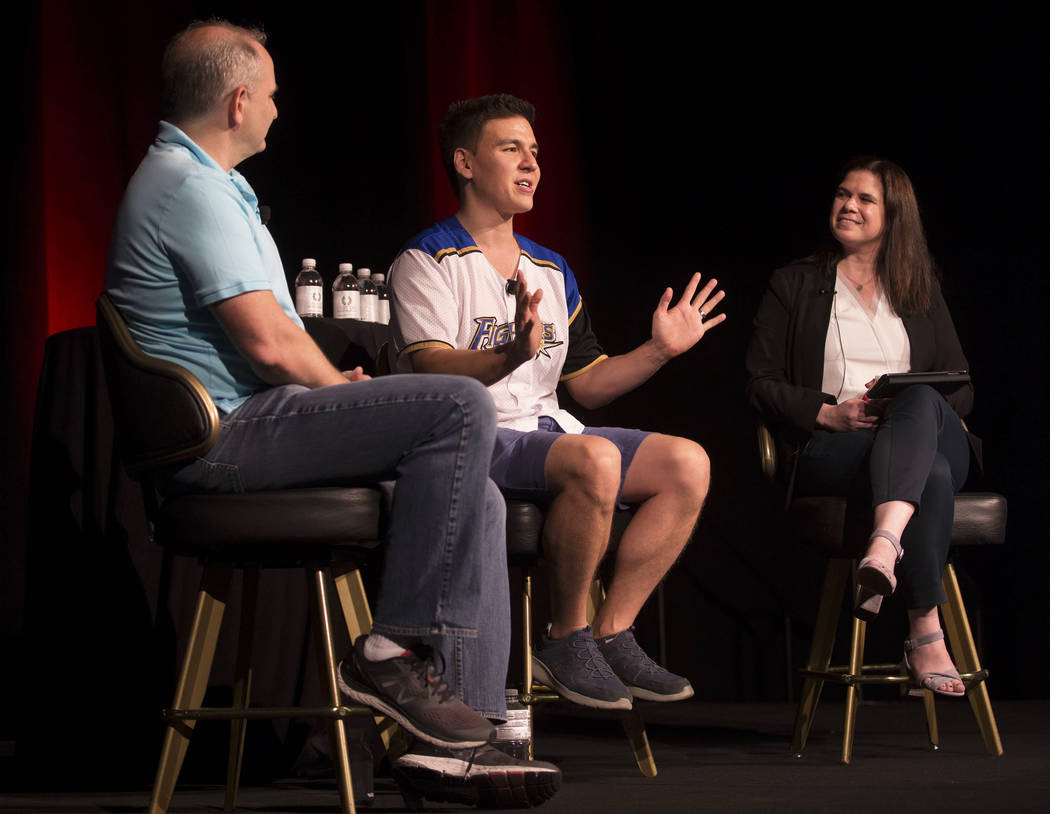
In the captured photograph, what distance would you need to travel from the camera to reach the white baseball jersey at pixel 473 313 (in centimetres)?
231

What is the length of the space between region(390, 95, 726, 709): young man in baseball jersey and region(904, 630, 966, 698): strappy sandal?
22.7 inches

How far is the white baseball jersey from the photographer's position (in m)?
2.31

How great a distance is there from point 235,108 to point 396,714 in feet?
3.15

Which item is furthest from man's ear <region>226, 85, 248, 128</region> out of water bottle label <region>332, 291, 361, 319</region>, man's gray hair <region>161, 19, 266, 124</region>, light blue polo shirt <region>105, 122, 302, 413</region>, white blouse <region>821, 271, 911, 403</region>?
white blouse <region>821, 271, 911, 403</region>

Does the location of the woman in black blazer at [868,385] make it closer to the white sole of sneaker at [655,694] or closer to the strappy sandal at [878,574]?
the strappy sandal at [878,574]

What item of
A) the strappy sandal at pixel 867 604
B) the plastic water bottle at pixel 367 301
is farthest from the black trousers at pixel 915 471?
the plastic water bottle at pixel 367 301

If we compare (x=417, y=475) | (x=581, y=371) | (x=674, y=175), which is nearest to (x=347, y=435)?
(x=417, y=475)

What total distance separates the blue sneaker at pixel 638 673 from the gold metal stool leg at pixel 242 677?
1.94 ft

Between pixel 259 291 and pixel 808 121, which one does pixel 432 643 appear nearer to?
pixel 259 291

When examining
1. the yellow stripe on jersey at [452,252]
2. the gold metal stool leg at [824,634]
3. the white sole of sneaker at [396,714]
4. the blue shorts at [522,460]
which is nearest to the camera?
the white sole of sneaker at [396,714]

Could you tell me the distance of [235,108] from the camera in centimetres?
196

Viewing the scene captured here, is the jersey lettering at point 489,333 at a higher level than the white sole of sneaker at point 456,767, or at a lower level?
higher

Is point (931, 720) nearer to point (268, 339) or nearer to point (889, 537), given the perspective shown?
point (889, 537)

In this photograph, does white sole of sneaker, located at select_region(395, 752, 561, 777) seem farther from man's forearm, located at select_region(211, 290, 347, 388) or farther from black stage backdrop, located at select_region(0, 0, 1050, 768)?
black stage backdrop, located at select_region(0, 0, 1050, 768)
